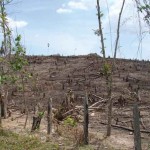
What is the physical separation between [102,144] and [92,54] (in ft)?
36.8

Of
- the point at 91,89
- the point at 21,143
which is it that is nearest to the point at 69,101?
the point at 91,89

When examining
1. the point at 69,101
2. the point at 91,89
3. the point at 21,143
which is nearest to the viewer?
the point at 21,143

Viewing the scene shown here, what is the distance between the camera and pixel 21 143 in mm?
10367

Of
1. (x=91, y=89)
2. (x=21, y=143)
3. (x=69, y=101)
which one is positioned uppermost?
(x=91, y=89)

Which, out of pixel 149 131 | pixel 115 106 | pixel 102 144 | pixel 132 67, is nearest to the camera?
pixel 102 144

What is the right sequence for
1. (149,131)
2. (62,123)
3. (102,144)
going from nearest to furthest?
(102,144), (149,131), (62,123)

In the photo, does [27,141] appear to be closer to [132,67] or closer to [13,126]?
[13,126]

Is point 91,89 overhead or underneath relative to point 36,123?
overhead

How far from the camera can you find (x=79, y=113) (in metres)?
12.6

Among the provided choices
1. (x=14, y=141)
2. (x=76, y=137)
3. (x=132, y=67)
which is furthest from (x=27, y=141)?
(x=132, y=67)

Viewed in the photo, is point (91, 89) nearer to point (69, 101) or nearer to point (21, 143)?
point (69, 101)

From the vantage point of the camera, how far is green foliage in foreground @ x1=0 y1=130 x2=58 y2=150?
10.0m

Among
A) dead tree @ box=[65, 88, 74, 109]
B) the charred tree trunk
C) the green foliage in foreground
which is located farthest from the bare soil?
the green foliage in foreground

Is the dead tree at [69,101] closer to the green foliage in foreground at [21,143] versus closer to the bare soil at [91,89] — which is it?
the bare soil at [91,89]
